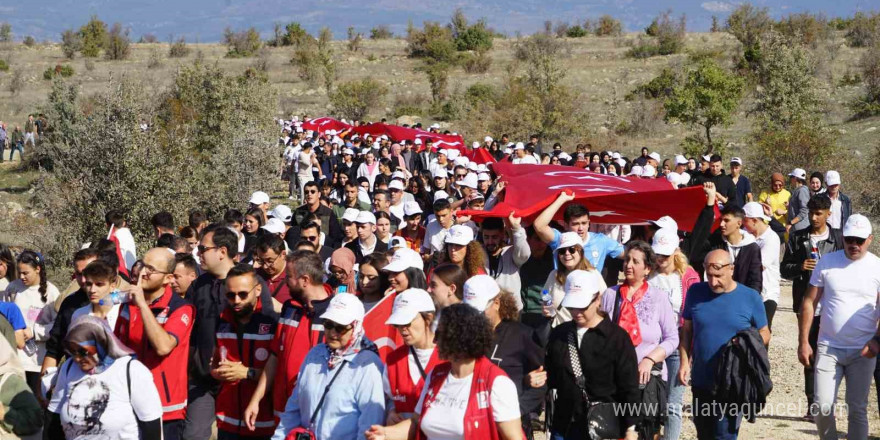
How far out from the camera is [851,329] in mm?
7059

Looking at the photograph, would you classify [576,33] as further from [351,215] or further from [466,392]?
[466,392]

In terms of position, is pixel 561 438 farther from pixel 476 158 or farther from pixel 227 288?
pixel 476 158

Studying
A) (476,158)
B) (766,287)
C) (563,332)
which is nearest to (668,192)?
(766,287)

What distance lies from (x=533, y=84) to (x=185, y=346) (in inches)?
1373

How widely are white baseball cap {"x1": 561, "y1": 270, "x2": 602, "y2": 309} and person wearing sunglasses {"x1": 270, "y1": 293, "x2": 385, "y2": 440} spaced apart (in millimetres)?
1228

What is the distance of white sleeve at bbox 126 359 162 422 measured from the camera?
17.1 feet

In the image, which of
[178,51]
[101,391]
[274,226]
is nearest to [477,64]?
[178,51]

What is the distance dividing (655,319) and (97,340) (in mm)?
3665

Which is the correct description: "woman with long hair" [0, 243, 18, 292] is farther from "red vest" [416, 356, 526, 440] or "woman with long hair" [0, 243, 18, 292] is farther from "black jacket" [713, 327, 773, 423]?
"black jacket" [713, 327, 773, 423]

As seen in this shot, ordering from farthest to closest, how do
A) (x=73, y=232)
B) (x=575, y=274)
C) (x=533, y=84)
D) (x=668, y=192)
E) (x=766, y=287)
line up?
1. (x=533, y=84)
2. (x=73, y=232)
3. (x=668, y=192)
4. (x=766, y=287)
5. (x=575, y=274)

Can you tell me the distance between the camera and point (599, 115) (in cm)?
4597

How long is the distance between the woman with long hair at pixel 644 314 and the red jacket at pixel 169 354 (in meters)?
2.82

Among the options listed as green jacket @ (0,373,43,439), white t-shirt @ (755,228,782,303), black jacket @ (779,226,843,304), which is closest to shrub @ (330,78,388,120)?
black jacket @ (779,226,843,304)

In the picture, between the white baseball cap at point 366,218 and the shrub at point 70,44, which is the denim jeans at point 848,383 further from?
the shrub at point 70,44
